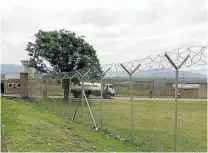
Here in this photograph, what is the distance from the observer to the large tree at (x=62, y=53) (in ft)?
100

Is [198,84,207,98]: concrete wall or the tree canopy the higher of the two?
the tree canopy

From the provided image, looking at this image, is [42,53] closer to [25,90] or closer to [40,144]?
[25,90]

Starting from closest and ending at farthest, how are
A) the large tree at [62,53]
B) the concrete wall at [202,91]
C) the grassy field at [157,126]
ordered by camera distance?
the grassy field at [157,126]
the concrete wall at [202,91]
the large tree at [62,53]

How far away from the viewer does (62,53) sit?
3086cm

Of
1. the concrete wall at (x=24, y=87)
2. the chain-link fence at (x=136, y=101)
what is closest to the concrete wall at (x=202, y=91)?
the chain-link fence at (x=136, y=101)

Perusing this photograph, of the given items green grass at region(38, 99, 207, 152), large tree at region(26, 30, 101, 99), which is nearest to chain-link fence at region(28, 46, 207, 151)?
green grass at region(38, 99, 207, 152)

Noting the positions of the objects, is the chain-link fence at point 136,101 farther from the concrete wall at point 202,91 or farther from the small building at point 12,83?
the small building at point 12,83

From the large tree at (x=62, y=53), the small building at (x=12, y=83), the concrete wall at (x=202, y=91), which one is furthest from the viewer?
the small building at (x=12, y=83)

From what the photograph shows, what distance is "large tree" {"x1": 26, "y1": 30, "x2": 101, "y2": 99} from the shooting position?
3062 centimetres

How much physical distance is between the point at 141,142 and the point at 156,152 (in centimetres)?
114

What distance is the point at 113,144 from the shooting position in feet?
29.5

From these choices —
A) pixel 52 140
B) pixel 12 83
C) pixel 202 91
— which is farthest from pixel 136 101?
pixel 12 83

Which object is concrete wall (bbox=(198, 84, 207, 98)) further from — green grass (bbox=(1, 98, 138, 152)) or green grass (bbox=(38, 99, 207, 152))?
green grass (bbox=(1, 98, 138, 152))

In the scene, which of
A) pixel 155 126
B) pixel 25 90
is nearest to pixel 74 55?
pixel 25 90
